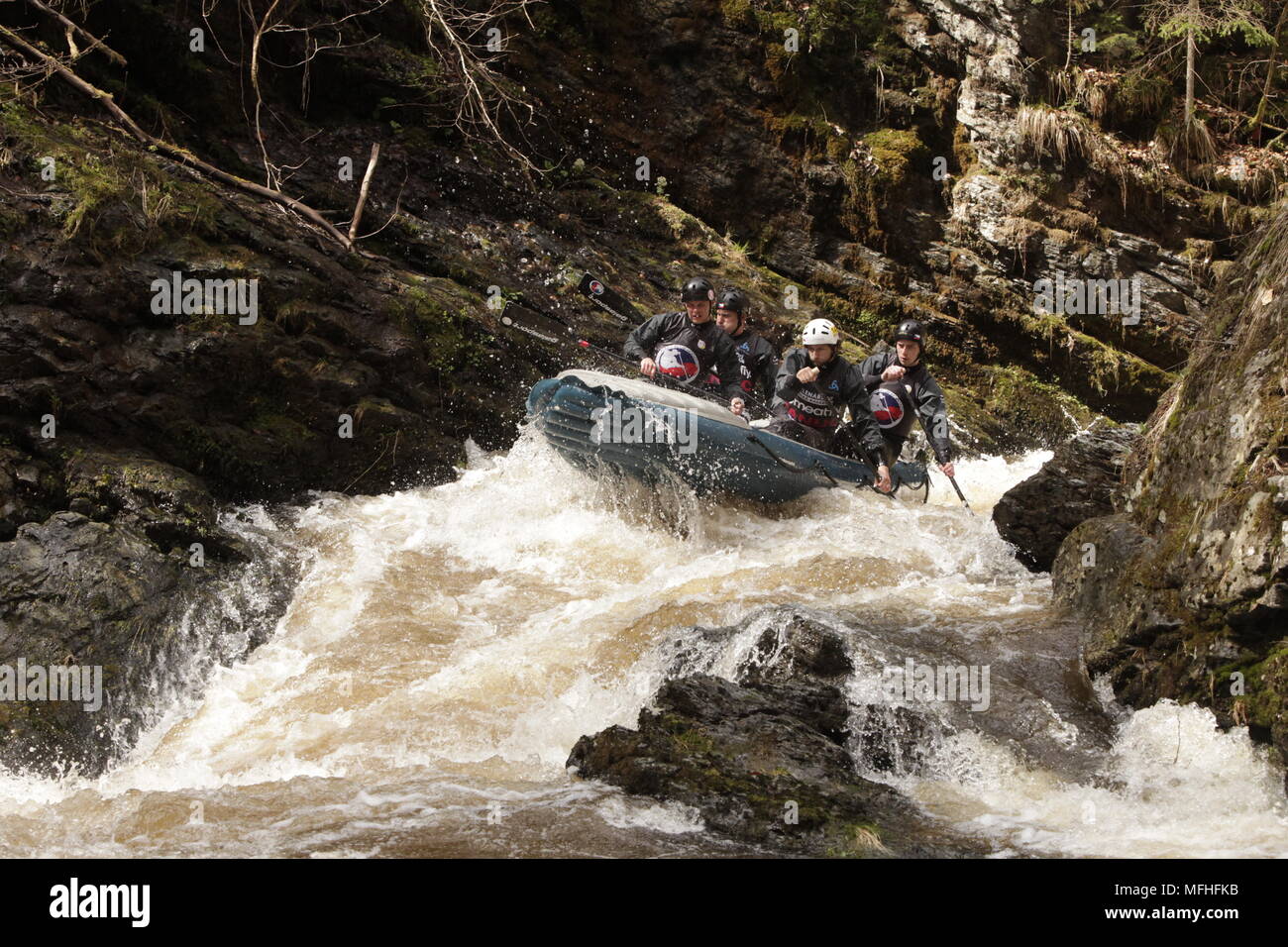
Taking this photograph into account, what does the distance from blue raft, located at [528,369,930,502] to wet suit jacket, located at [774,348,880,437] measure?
23.5 inches

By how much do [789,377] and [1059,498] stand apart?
8.53ft

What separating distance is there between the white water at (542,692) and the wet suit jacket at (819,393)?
2.73ft

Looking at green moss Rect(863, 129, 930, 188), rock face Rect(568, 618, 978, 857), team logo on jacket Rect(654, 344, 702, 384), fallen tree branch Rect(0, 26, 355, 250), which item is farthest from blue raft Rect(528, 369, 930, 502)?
green moss Rect(863, 129, 930, 188)

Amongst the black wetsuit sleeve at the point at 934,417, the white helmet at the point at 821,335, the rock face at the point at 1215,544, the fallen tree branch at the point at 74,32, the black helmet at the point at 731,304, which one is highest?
the fallen tree branch at the point at 74,32

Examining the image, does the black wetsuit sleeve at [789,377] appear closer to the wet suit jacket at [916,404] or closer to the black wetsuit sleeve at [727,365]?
the black wetsuit sleeve at [727,365]

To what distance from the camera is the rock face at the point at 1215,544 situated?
4.98 m

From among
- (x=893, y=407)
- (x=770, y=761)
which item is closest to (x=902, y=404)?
(x=893, y=407)

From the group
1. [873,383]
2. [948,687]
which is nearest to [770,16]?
[873,383]

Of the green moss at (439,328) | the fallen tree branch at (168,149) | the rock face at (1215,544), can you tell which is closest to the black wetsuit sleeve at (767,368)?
the green moss at (439,328)

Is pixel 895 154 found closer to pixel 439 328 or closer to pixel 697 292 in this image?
pixel 697 292

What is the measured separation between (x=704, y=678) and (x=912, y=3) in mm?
13504

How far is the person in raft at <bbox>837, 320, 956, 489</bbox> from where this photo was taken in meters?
9.56

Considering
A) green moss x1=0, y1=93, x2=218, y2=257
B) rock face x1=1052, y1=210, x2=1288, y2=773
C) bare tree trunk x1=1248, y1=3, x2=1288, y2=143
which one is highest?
bare tree trunk x1=1248, y1=3, x2=1288, y2=143

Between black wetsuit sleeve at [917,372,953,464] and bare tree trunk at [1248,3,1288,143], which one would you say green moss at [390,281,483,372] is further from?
bare tree trunk at [1248,3,1288,143]
